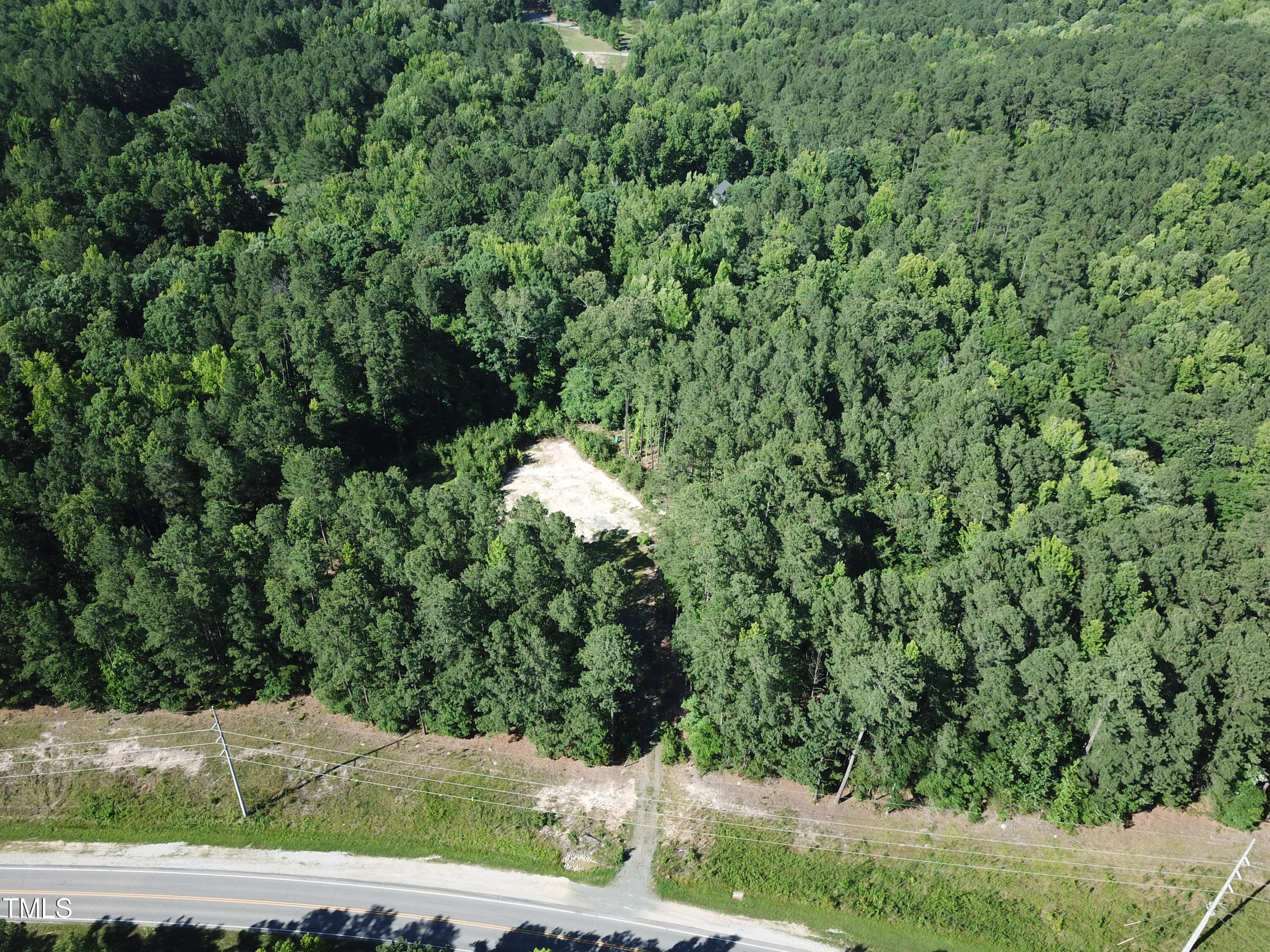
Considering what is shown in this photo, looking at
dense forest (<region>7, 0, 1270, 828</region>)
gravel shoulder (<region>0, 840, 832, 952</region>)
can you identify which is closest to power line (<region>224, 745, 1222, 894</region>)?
dense forest (<region>7, 0, 1270, 828</region>)

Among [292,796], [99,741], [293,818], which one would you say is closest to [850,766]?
[293,818]

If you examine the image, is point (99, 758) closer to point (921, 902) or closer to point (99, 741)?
point (99, 741)

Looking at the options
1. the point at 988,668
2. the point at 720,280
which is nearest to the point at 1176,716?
the point at 988,668

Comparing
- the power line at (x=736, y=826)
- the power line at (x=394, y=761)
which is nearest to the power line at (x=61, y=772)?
the power line at (x=394, y=761)

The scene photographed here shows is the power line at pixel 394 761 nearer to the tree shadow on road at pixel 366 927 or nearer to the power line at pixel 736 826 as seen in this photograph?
the power line at pixel 736 826

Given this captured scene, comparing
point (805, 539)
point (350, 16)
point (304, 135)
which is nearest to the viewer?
point (805, 539)

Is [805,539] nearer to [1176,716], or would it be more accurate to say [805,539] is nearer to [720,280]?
A: [1176,716]
